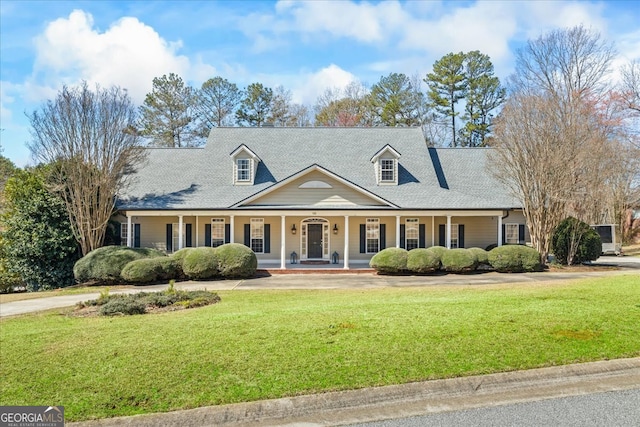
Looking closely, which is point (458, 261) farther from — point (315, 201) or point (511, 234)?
point (315, 201)

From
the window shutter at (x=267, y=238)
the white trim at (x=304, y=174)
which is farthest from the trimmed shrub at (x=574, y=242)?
the window shutter at (x=267, y=238)

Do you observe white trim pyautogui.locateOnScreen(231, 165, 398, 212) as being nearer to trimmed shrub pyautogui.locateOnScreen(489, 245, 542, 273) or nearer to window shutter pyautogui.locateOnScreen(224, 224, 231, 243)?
window shutter pyautogui.locateOnScreen(224, 224, 231, 243)

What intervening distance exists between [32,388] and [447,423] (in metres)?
5.21

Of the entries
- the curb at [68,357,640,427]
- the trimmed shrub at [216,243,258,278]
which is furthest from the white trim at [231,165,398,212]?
the curb at [68,357,640,427]

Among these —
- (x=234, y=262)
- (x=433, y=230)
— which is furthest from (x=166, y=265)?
(x=433, y=230)

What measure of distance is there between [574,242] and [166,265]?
1872 cm

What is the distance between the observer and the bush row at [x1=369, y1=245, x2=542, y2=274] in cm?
2020

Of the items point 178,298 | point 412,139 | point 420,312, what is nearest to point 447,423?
point 420,312

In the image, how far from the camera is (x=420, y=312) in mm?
9039

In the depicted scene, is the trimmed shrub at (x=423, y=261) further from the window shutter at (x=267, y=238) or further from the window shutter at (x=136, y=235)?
the window shutter at (x=136, y=235)

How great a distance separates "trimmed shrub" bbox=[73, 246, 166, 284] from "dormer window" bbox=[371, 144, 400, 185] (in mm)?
13058

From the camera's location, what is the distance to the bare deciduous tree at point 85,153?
21.0m

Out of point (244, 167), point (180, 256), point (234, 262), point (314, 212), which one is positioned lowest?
point (234, 262)

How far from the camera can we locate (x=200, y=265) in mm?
18969
